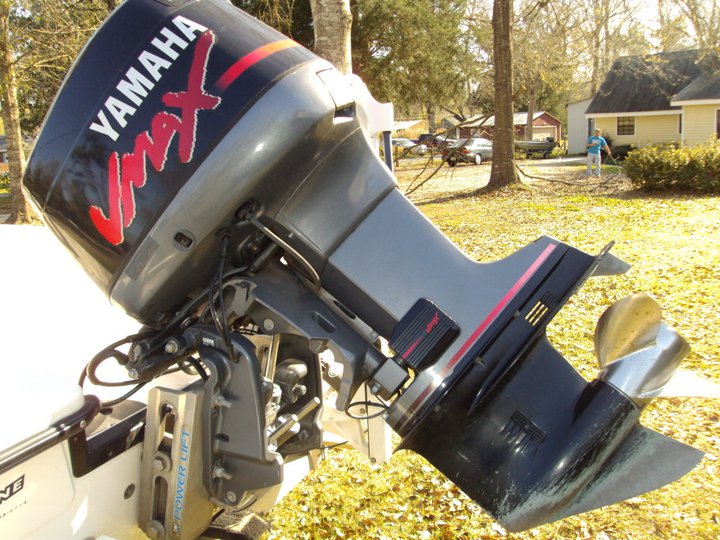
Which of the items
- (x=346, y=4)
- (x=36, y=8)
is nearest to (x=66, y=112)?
(x=346, y=4)

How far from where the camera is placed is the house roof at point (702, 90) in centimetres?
2692

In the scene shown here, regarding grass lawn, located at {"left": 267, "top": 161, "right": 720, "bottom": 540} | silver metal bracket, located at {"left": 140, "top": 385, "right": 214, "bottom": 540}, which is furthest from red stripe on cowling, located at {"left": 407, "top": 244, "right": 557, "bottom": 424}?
grass lawn, located at {"left": 267, "top": 161, "right": 720, "bottom": 540}

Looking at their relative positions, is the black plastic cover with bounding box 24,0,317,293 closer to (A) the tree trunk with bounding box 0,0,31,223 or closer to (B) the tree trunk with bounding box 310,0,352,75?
(B) the tree trunk with bounding box 310,0,352,75

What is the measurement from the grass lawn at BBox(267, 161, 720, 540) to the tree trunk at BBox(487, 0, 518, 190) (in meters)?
4.85

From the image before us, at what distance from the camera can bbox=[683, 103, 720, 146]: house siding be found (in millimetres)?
27328

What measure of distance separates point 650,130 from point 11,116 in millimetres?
29320

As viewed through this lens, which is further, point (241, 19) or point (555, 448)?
point (241, 19)

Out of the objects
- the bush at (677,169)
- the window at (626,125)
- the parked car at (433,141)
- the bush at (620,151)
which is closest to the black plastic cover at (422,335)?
the parked car at (433,141)

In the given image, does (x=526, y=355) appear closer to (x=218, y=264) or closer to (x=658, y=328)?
(x=658, y=328)

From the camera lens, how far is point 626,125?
1302 inches

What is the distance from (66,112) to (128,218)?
1.16ft

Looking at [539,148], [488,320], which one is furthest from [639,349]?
[539,148]

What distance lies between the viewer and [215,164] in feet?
5.32

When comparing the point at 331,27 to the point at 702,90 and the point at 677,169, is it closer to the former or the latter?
the point at 677,169
